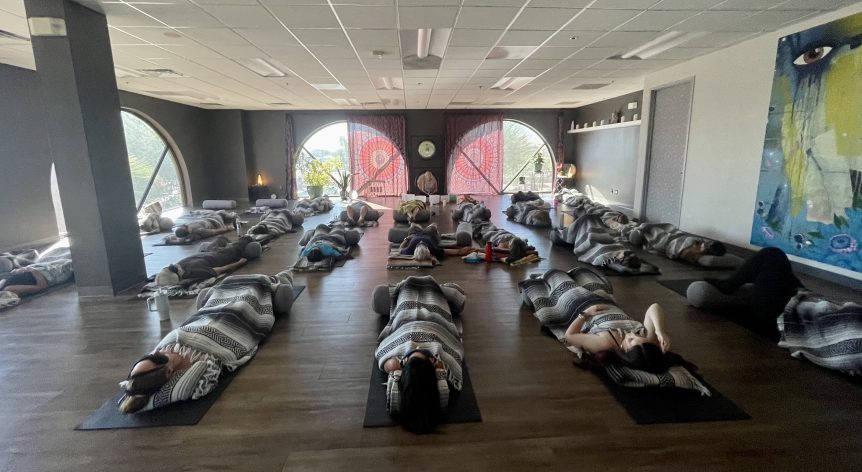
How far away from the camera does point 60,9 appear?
11.3ft

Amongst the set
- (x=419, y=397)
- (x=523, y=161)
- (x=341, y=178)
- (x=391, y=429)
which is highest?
(x=523, y=161)

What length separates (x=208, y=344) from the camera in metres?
2.45

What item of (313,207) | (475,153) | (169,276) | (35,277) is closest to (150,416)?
(169,276)

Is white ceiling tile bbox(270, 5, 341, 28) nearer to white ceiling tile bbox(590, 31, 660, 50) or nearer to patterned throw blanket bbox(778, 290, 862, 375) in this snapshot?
white ceiling tile bbox(590, 31, 660, 50)

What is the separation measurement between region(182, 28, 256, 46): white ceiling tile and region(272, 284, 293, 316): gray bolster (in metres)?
2.96

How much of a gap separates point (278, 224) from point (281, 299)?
3777 millimetres

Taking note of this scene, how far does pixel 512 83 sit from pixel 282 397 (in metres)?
7.14

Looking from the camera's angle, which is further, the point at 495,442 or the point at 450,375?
the point at 450,375

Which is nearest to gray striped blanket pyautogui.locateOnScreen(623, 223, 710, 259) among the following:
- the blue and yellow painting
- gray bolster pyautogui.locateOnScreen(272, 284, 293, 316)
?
the blue and yellow painting

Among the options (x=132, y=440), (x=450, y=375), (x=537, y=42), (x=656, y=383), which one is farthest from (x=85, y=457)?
→ (x=537, y=42)

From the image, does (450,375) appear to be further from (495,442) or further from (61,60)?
(61,60)

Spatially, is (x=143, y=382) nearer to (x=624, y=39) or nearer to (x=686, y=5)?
(x=686, y=5)

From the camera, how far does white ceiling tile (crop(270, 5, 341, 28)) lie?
12.3 ft

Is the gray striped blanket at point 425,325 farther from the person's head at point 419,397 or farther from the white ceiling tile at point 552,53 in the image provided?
the white ceiling tile at point 552,53
